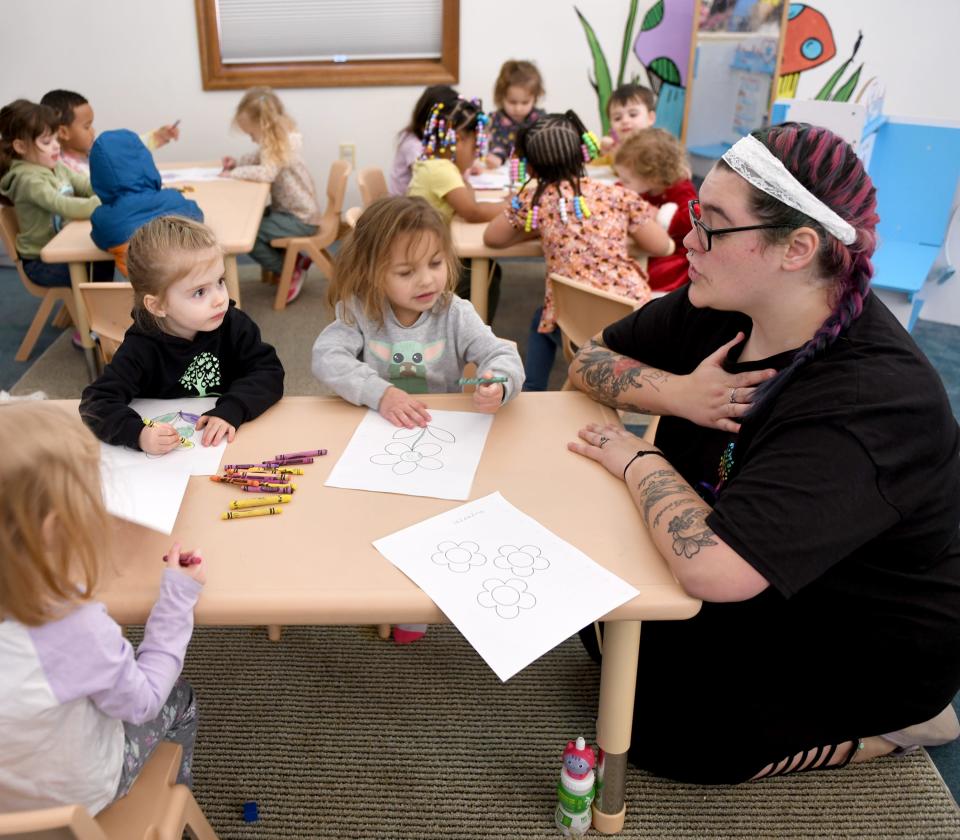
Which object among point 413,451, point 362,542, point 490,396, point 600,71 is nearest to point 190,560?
point 362,542

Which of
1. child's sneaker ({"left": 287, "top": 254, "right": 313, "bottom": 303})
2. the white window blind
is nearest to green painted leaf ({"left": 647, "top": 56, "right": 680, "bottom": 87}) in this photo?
the white window blind

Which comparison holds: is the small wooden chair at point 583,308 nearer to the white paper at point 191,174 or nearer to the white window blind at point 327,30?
the white paper at point 191,174

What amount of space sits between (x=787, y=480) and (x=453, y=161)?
273 cm

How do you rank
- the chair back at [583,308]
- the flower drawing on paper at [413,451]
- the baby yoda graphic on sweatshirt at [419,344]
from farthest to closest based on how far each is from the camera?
the chair back at [583,308] < the baby yoda graphic on sweatshirt at [419,344] < the flower drawing on paper at [413,451]

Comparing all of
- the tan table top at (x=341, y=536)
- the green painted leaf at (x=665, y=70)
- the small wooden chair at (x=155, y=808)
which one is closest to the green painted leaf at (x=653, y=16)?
the green painted leaf at (x=665, y=70)

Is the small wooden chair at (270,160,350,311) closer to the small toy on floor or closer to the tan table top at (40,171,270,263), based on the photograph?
the tan table top at (40,171,270,263)

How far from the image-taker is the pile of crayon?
134 cm

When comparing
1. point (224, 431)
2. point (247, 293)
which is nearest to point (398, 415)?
point (224, 431)

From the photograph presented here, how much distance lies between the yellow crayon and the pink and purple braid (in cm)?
80

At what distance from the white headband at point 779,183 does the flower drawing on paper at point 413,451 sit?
668 mm

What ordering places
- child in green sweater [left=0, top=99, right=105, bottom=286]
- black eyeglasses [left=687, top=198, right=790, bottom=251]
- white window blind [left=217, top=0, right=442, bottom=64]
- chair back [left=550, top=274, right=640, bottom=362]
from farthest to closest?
white window blind [left=217, top=0, right=442, bottom=64]
child in green sweater [left=0, top=99, right=105, bottom=286]
chair back [left=550, top=274, right=640, bottom=362]
black eyeglasses [left=687, top=198, right=790, bottom=251]

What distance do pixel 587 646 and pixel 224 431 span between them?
39.3 inches

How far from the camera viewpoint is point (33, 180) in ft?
11.3

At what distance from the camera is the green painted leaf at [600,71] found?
5.00 meters
